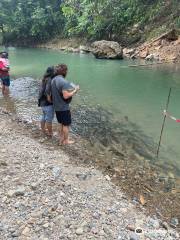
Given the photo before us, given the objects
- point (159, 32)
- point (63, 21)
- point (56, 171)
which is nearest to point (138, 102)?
point (56, 171)

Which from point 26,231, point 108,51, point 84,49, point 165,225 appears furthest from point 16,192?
point 84,49

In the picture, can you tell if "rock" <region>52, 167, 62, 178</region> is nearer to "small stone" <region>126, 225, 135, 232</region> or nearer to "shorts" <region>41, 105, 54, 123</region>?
"small stone" <region>126, 225, 135, 232</region>

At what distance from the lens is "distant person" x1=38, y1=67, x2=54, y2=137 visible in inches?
360

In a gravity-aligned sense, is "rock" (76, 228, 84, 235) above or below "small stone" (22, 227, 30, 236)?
below

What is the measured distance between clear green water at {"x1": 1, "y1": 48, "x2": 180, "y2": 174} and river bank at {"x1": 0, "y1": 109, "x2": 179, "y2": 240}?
2.92 meters

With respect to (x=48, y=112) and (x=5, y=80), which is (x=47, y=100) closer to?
(x=48, y=112)

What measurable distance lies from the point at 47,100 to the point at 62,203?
3.81 meters

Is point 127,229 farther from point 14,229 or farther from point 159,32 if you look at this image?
point 159,32

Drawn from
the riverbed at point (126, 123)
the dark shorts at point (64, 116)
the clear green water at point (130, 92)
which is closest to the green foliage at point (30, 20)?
the clear green water at point (130, 92)

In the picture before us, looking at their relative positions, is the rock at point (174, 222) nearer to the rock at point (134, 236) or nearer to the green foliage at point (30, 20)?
the rock at point (134, 236)

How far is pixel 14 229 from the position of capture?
17.5 ft

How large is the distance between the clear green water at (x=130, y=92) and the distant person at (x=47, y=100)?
3111 mm

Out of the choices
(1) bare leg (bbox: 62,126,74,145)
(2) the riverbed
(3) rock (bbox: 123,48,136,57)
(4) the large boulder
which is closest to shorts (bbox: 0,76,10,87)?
(2) the riverbed

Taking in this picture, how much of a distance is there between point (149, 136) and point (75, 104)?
486cm
